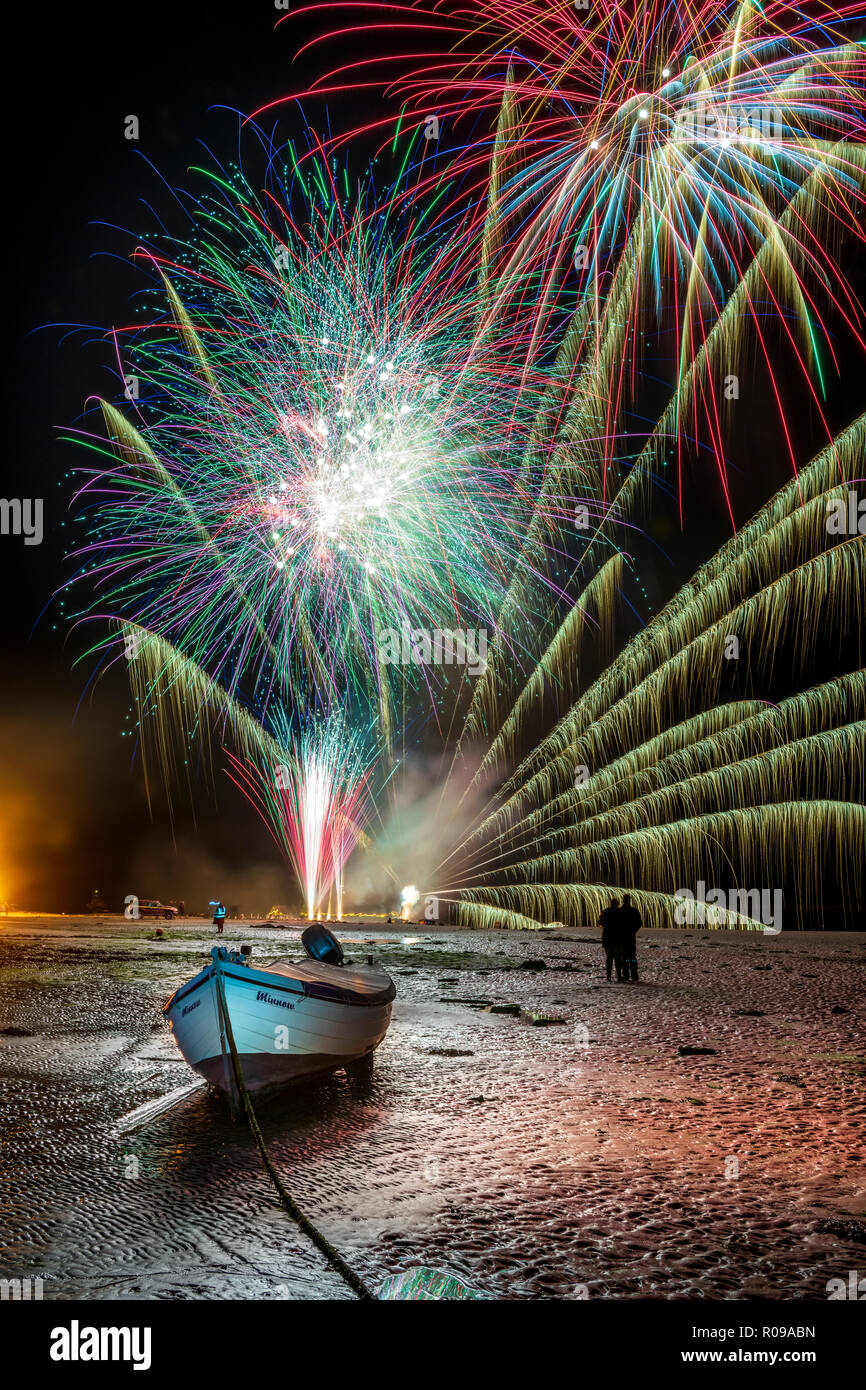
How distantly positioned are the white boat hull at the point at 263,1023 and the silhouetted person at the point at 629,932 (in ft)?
36.3

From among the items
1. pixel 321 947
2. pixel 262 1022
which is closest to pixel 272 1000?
pixel 262 1022

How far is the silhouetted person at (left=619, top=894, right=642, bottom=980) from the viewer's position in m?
21.0

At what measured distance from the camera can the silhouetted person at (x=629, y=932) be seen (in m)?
21.0

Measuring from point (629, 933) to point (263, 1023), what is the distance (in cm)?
1348

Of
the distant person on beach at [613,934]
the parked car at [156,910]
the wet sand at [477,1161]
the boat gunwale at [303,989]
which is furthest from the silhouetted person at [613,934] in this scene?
the parked car at [156,910]

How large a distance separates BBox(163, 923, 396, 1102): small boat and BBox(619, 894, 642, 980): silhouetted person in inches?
429

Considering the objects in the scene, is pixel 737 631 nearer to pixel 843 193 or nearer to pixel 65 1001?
pixel 843 193

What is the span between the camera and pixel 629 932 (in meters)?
21.6

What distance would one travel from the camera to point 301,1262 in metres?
5.77

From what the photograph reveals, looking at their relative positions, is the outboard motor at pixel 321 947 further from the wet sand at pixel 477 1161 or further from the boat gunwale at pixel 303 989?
the boat gunwale at pixel 303 989

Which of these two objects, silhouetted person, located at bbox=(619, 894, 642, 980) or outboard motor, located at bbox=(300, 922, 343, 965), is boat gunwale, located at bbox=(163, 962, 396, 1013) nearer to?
outboard motor, located at bbox=(300, 922, 343, 965)
